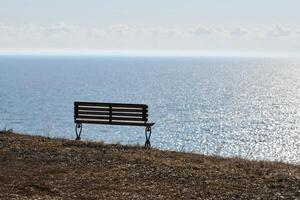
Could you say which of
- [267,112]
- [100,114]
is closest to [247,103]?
[267,112]

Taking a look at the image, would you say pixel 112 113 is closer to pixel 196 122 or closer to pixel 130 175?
pixel 130 175

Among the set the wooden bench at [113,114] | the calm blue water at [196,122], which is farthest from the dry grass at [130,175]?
the calm blue water at [196,122]

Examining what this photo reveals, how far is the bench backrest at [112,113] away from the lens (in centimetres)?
1959

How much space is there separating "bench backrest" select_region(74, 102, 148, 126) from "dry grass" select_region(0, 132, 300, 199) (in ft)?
8.24

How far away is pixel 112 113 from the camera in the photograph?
2011 cm

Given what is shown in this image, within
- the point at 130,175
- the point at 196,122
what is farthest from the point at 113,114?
the point at 196,122

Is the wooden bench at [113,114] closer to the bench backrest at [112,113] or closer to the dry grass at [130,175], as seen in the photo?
the bench backrest at [112,113]

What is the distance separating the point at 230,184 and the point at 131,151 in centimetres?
508

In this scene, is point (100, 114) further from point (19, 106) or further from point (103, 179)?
point (19, 106)

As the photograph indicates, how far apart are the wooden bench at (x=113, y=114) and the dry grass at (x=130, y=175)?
8.13 ft

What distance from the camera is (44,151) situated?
16219mm

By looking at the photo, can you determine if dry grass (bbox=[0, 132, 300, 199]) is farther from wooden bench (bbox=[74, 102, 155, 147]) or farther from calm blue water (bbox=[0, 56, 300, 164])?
calm blue water (bbox=[0, 56, 300, 164])

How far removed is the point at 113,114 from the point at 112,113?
61mm

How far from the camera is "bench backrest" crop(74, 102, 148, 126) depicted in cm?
1959
